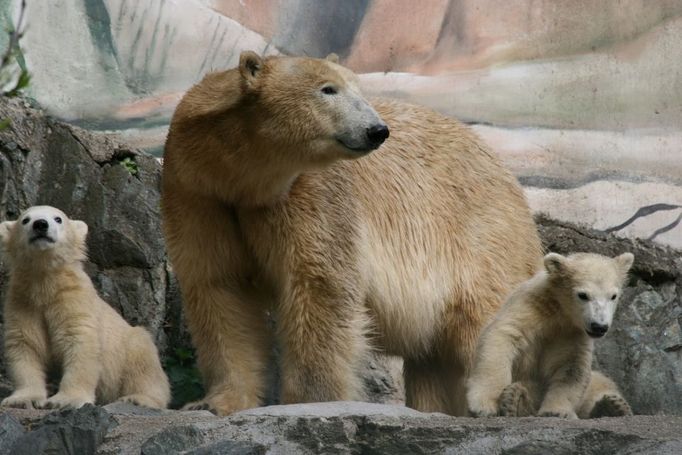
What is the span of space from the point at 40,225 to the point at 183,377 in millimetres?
1758

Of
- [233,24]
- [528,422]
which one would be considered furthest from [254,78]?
[233,24]

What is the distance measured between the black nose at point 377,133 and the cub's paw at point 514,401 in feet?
3.95

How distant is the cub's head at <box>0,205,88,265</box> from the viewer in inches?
253

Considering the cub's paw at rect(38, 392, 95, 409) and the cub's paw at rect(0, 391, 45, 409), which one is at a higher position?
the cub's paw at rect(38, 392, 95, 409)

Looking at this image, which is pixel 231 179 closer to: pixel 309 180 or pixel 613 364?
pixel 309 180

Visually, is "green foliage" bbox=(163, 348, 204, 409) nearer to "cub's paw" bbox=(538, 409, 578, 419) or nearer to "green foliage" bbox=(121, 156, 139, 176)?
"green foliage" bbox=(121, 156, 139, 176)

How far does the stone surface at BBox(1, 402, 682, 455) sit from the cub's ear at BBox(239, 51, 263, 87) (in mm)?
1592

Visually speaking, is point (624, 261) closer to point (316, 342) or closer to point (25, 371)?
point (316, 342)

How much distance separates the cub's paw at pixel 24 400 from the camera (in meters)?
5.77

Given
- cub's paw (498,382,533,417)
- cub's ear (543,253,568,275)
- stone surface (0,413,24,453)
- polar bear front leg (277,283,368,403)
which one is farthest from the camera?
polar bear front leg (277,283,368,403)

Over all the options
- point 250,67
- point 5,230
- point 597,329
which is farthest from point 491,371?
point 5,230

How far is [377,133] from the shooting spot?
5.77m

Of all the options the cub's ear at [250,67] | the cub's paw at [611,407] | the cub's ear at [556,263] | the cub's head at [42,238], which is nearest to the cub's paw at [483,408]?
the cub's paw at [611,407]

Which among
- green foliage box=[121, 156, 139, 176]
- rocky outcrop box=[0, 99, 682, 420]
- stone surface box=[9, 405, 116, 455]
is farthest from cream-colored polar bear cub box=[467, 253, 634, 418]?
green foliage box=[121, 156, 139, 176]
